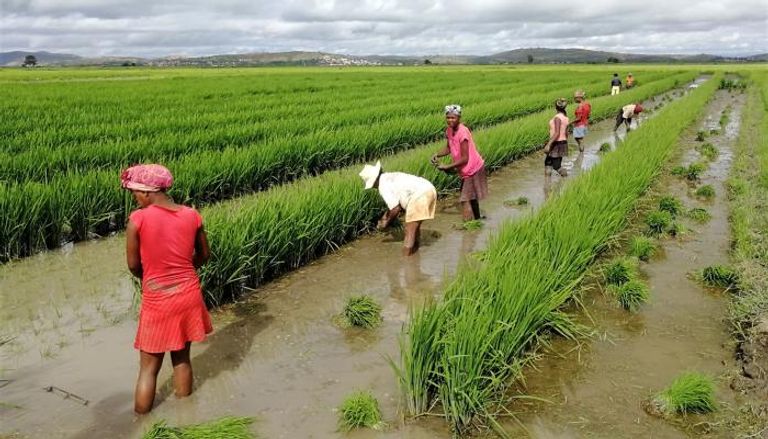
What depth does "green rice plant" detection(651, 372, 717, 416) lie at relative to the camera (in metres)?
2.88

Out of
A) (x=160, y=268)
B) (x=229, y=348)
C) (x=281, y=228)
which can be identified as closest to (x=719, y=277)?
(x=281, y=228)

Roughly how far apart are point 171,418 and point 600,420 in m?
2.17

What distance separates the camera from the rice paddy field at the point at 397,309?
287cm

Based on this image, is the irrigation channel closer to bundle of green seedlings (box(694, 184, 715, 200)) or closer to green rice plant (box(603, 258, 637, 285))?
green rice plant (box(603, 258, 637, 285))

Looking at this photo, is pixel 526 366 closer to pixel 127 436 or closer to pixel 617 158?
pixel 127 436

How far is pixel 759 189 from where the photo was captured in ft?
25.3

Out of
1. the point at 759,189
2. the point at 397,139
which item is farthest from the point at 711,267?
the point at 397,139

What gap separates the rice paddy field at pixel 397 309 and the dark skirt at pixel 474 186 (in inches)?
17.2

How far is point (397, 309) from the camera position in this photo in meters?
4.29

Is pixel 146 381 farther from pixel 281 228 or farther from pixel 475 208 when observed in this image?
pixel 475 208

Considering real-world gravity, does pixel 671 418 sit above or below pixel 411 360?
below

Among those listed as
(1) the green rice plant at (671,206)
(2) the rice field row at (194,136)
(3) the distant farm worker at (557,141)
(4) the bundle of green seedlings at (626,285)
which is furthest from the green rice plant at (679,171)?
(4) the bundle of green seedlings at (626,285)

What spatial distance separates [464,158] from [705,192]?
4095 mm

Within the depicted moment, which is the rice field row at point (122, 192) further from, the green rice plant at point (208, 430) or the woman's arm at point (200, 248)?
the green rice plant at point (208, 430)
